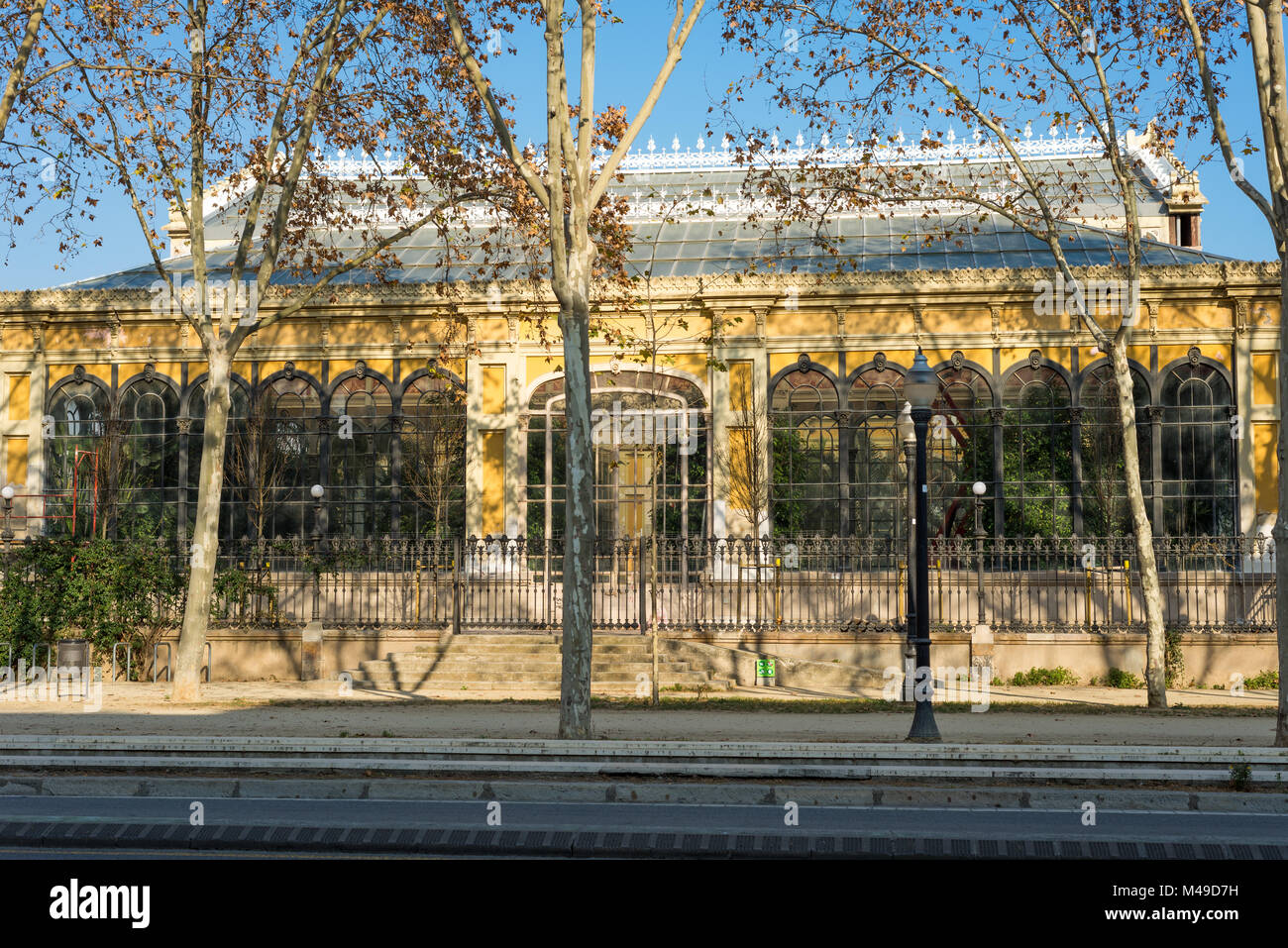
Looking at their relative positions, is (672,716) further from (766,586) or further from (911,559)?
(766,586)

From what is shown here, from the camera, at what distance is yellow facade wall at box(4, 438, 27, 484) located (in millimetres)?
28797

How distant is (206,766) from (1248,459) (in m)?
22.8

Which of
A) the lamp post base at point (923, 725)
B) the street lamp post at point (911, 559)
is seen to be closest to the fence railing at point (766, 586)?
the street lamp post at point (911, 559)

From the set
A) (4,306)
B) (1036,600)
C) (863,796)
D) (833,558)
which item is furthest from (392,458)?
(863,796)

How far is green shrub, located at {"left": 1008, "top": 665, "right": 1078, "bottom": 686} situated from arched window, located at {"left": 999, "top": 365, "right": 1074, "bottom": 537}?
20.7 ft

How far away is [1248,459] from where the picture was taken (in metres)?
26.1

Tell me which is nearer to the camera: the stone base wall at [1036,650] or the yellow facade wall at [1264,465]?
the stone base wall at [1036,650]

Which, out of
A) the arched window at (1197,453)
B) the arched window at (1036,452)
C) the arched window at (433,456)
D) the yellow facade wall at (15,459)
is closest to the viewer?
the arched window at (1197,453)

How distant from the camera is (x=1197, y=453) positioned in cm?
2645

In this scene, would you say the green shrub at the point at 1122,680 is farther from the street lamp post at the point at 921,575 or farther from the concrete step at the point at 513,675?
the street lamp post at the point at 921,575

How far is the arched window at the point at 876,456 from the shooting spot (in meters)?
27.0

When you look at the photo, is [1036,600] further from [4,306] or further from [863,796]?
[4,306]

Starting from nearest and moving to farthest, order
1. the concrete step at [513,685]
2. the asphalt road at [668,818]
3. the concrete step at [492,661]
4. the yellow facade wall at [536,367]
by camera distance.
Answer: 1. the asphalt road at [668,818]
2. the concrete step at [513,685]
3. the concrete step at [492,661]
4. the yellow facade wall at [536,367]

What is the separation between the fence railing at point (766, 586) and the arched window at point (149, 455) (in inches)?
249
